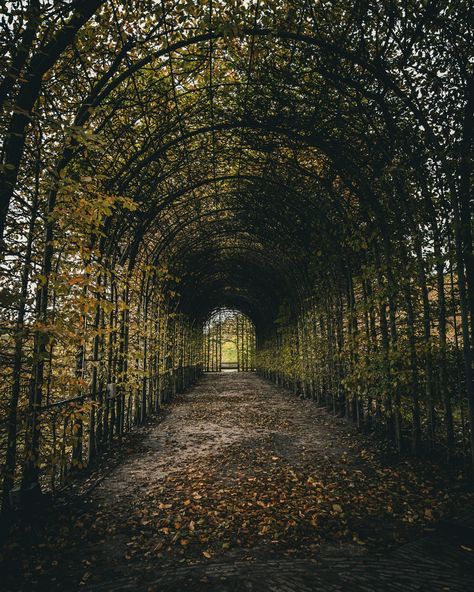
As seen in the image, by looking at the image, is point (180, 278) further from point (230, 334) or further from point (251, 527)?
point (230, 334)

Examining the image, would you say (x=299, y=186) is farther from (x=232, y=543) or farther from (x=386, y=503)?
(x=232, y=543)

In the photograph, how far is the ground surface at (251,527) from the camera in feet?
10.2

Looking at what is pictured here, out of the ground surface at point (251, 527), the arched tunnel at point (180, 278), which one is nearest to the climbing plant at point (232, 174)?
the arched tunnel at point (180, 278)

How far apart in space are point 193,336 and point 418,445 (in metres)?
19.3


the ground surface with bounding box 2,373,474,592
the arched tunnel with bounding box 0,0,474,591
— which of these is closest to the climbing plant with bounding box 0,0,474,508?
the arched tunnel with bounding box 0,0,474,591

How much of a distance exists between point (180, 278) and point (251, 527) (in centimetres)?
385

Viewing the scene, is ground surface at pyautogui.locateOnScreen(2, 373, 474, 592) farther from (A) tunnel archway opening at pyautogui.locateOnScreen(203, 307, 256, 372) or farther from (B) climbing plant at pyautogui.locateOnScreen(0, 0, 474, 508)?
(A) tunnel archway opening at pyautogui.locateOnScreen(203, 307, 256, 372)

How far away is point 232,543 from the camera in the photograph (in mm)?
3691

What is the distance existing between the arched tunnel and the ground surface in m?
0.03

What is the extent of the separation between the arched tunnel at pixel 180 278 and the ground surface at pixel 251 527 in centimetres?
3

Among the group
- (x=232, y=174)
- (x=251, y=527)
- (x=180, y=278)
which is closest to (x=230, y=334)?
(x=232, y=174)

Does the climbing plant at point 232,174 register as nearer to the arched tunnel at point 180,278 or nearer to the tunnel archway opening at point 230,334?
the arched tunnel at point 180,278

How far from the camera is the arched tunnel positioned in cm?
337

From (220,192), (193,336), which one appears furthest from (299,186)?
(193,336)
